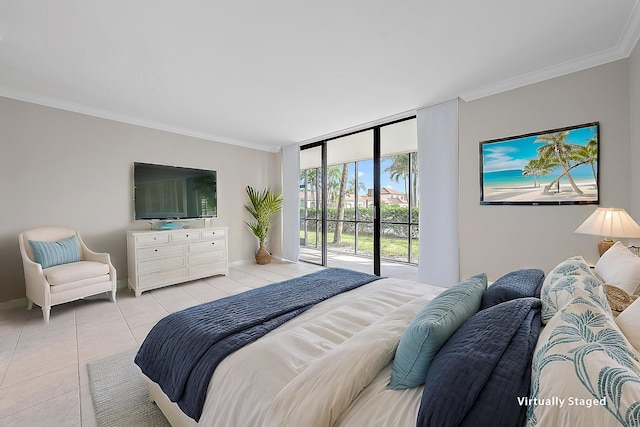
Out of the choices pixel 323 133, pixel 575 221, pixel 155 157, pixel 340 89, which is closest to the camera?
pixel 575 221

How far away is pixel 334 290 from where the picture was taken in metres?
1.95

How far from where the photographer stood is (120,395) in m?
1.71

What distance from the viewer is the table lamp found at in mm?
1922

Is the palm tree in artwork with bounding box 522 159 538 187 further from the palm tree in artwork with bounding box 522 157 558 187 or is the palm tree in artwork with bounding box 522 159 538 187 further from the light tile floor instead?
the light tile floor

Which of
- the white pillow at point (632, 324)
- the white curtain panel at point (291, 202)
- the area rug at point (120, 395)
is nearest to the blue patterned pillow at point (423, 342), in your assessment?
the white pillow at point (632, 324)

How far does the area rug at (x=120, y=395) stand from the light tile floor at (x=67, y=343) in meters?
0.05

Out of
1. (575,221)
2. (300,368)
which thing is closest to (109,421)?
(300,368)

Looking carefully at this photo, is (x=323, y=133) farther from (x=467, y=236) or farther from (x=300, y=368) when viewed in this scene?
(x=300, y=368)

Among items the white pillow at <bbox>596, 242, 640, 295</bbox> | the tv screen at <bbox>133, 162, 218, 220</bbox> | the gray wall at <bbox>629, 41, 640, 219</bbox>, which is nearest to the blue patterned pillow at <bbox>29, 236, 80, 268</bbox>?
the tv screen at <bbox>133, 162, 218, 220</bbox>

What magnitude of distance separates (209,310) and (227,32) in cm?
209

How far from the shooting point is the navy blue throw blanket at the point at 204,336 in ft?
3.81

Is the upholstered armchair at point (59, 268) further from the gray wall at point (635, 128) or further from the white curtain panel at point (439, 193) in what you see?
the gray wall at point (635, 128)

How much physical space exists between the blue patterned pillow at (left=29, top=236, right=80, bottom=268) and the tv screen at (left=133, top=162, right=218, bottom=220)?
0.84 m

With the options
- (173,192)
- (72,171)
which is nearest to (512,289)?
(173,192)
